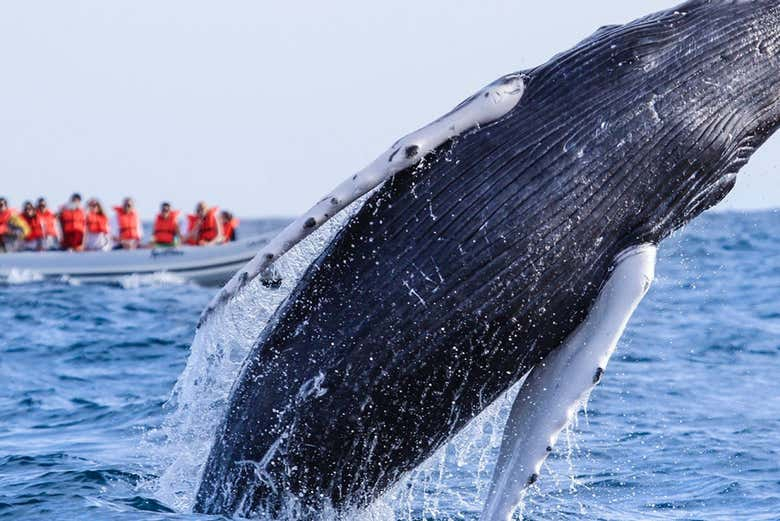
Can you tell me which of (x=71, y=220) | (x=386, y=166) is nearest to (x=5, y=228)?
(x=71, y=220)

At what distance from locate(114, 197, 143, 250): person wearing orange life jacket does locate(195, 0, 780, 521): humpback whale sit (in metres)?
39.2

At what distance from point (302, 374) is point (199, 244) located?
39192 millimetres

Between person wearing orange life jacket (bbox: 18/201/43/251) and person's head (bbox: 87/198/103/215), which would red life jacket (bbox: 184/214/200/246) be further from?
person wearing orange life jacket (bbox: 18/201/43/251)

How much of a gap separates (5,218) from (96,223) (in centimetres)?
320

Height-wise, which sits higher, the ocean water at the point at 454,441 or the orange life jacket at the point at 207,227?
the orange life jacket at the point at 207,227

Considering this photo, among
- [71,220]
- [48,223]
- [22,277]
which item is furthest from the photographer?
[48,223]

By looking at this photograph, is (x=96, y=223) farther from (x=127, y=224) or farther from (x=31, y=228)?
(x=31, y=228)

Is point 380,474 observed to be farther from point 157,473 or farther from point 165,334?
point 165,334

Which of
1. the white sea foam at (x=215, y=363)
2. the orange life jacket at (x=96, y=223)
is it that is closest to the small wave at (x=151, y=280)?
the orange life jacket at (x=96, y=223)

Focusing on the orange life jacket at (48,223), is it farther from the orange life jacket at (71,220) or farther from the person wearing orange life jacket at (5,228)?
the person wearing orange life jacket at (5,228)

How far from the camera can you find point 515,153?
735 centimetres

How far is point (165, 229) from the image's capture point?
44.7m

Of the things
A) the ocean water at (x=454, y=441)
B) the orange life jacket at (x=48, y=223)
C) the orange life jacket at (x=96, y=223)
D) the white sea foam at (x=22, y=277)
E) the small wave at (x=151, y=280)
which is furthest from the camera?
the orange life jacket at (x=48, y=223)

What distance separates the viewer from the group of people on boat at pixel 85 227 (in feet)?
144
